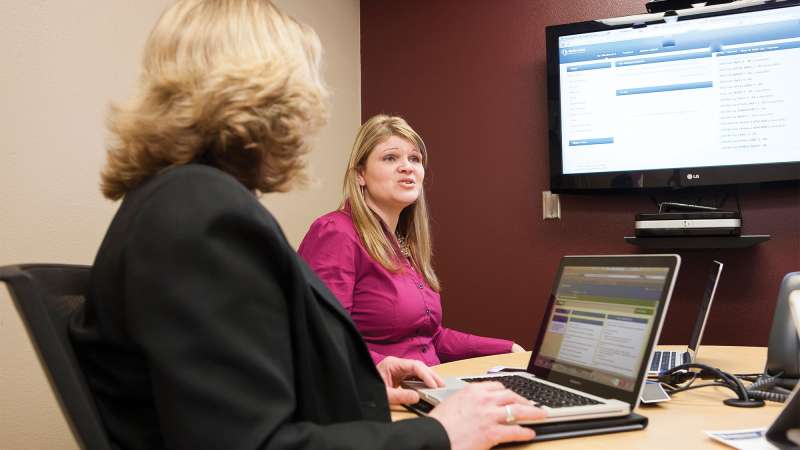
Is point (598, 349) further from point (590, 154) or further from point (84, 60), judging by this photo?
point (590, 154)

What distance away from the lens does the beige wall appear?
1713mm

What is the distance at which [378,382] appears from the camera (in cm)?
99

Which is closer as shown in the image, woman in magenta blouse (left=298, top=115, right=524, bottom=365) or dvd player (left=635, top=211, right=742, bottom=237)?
woman in magenta blouse (left=298, top=115, right=524, bottom=365)

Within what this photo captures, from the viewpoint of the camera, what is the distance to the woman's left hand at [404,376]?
124 cm

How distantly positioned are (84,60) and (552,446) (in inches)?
67.2

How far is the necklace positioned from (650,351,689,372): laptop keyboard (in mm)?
928

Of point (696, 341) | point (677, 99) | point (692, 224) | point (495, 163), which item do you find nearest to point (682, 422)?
point (696, 341)

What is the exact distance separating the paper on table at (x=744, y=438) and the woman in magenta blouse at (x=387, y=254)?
1157 mm

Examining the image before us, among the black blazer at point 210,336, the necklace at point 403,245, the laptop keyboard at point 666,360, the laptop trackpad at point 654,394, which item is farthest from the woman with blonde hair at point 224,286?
the necklace at point 403,245

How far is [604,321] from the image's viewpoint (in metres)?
1.25

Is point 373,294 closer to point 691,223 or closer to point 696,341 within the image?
point 696,341

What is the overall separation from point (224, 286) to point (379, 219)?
1.72 metres

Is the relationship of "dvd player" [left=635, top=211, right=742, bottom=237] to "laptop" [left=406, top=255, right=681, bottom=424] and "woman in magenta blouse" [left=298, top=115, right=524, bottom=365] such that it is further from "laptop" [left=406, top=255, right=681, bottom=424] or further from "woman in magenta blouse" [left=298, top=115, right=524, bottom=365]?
"laptop" [left=406, top=255, right=681, bottom=424]

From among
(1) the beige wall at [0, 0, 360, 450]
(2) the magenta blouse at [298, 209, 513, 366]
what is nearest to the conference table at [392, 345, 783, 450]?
(2) the magenta blouse at [298, 209, 513, 366]
